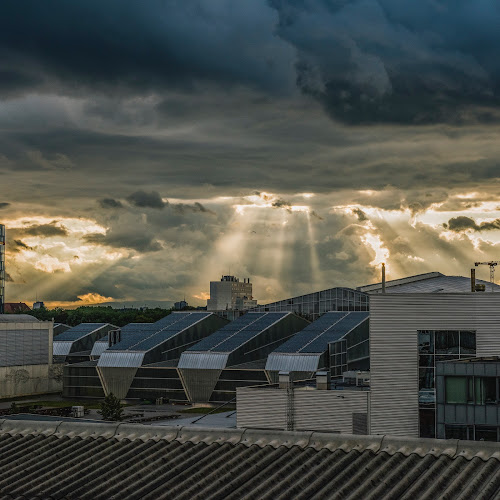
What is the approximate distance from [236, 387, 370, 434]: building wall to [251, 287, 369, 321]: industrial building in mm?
57212

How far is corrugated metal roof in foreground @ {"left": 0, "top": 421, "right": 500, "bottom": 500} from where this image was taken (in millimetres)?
19125

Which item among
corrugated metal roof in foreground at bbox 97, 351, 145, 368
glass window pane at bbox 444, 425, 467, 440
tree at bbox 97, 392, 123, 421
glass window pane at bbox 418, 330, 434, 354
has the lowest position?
tree at bbox 97, 392, 123, 421

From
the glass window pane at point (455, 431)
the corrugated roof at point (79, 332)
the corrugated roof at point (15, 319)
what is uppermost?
the corrugated roof at point (15, 319)

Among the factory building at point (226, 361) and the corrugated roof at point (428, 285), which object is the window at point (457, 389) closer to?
the corrugated roof at point (428, 285)

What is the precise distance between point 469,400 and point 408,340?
12679mm

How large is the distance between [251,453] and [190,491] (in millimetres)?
2418

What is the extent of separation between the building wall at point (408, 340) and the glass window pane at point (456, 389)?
11.2 metres

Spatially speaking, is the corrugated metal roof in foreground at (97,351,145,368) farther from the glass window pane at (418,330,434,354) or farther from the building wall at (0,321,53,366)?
the glass window pane at (418,330,434,354)

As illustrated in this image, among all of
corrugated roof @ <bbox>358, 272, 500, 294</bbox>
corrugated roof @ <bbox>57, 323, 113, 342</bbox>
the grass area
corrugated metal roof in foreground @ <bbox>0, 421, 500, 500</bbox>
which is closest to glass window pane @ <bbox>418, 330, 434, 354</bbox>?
corrugated roof @ <bbox>358, 272, 500, 294</bbox>

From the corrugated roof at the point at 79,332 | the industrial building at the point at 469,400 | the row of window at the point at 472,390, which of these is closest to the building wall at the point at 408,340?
the industrial building at the point at 469,400

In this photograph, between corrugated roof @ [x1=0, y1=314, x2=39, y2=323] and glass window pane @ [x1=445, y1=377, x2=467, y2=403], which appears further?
corrugated roof @ [x1=0, y1=314, x2=39, y2=323]

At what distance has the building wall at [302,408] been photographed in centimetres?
6669

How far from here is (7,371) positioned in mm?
128875

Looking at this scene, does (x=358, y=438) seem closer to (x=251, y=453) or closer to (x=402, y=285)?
(x=251, y=453)
